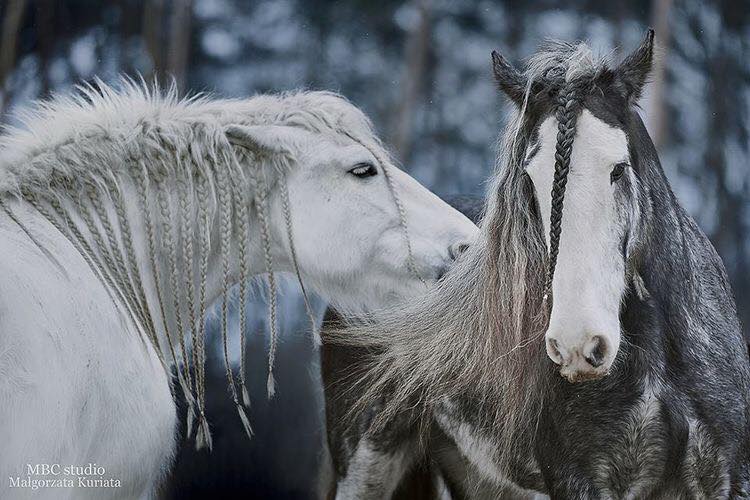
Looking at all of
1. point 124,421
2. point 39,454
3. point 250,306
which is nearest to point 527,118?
point 124,421

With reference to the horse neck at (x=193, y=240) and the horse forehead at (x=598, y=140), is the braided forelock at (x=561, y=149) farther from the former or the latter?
the horse neck at (x=193, y=240)

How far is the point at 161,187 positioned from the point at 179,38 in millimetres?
2629

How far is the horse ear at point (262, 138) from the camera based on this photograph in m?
2.54

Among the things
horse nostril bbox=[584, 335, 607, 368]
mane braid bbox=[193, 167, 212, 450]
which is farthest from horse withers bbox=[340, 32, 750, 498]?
mane braid bbox=[193, 167, 212, 450]

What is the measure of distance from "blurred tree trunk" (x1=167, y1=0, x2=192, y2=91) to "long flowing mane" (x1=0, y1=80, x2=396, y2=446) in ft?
7.63

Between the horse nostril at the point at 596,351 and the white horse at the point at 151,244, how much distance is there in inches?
30.7

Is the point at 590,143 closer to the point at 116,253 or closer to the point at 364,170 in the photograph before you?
the point at 364,170

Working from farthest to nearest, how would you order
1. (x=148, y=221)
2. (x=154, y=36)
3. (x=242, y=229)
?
(x=154, y=36), (x=242, y=229), (x=148, y=221)

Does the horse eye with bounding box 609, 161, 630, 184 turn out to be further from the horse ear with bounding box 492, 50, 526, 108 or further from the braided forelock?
the horse ear with bounding box 492, 50, 526, 108

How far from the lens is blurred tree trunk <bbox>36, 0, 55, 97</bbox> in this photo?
4.72 m

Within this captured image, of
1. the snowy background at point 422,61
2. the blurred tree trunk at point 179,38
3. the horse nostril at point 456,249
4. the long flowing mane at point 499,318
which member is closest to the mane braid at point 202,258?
the long flowing mane at point 499,318

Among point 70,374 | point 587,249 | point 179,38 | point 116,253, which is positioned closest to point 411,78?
point 179,38

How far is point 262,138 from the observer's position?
2.56 metres

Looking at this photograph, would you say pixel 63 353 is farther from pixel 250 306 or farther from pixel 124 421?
pixel 250 306
